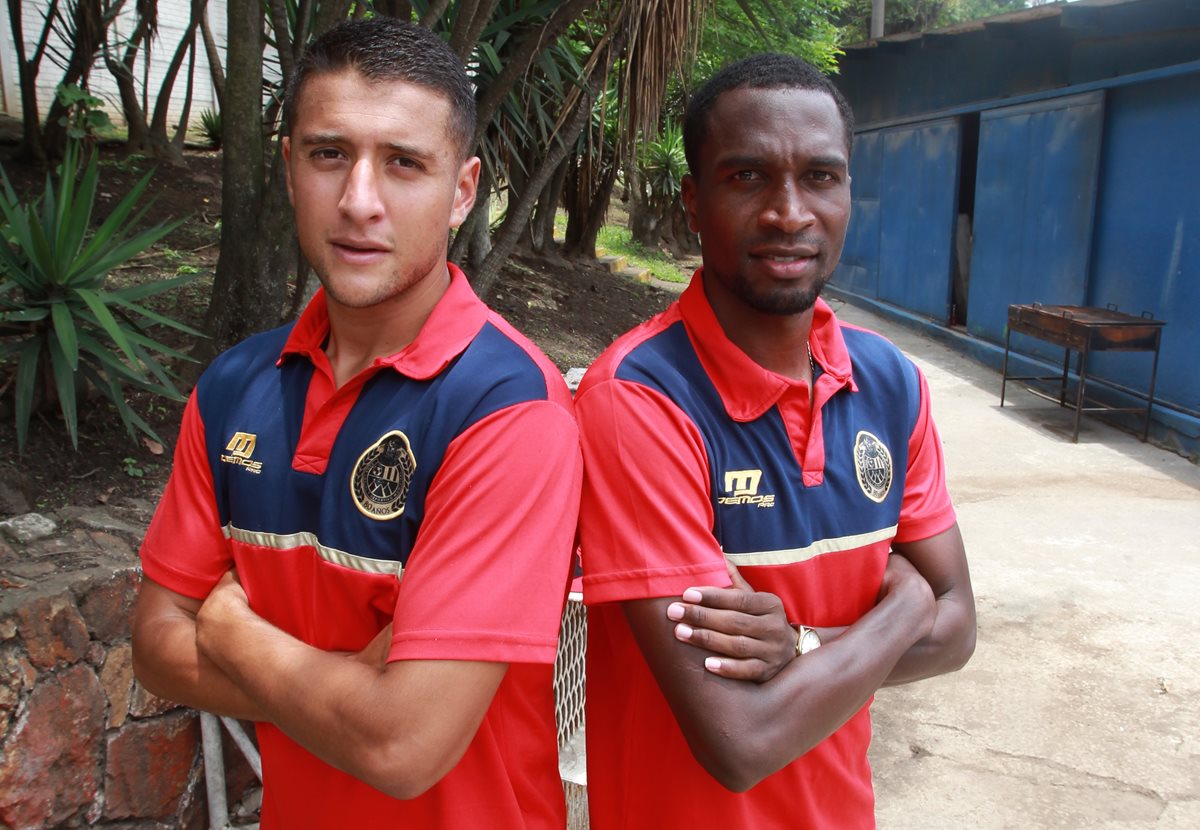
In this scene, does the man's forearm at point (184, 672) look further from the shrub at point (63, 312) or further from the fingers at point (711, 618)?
the shrub at point (63, 312)

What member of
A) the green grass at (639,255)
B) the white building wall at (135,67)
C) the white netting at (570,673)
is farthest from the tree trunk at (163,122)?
the white netting at (570,673)

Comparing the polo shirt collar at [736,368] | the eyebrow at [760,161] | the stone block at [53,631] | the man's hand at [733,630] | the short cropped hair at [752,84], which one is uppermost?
the short cropped hair at [752,84]

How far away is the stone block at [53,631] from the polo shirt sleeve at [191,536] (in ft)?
3.94

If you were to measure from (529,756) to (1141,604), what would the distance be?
4.37 metres

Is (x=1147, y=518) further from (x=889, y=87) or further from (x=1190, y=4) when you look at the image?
(x=889, y=87)

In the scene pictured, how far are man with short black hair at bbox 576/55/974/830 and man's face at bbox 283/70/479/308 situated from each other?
1.18 ft

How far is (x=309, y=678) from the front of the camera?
150 cm

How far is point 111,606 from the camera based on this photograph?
287 centimetres

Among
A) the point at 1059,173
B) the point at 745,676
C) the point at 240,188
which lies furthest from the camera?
the point at 1059,173

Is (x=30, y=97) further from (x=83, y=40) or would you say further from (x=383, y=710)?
(x=383, y=710)

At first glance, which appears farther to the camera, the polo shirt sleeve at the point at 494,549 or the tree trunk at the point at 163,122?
the tree trunk at the point at 163,122

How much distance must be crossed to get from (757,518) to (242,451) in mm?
805

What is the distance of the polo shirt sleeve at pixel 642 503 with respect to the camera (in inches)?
61.8

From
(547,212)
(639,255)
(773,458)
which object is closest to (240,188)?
(773,458)
